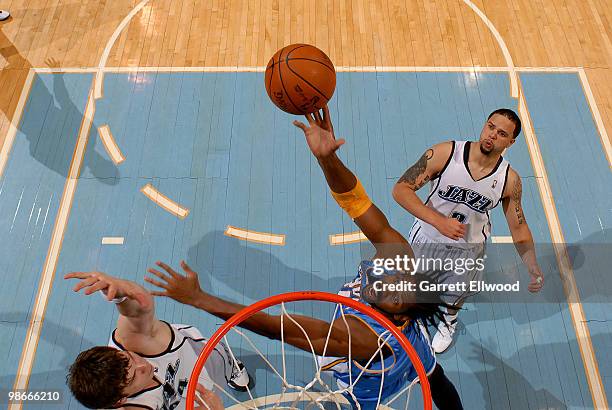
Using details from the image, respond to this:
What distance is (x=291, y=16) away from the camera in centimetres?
796

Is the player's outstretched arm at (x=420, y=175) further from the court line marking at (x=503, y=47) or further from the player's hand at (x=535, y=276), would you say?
the court line marking at (x=503, y=47)

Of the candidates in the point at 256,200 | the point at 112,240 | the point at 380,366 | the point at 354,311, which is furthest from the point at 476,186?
the point at 112,240

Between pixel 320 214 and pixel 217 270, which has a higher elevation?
pixel 320 214

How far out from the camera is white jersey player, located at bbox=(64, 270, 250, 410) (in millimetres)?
3252

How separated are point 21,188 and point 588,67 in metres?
6.72

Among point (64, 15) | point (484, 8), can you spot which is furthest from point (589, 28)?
point (64, 15)

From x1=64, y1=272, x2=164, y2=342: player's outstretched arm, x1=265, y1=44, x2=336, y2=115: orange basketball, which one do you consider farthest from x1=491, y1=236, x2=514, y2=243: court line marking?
x1=64, y1=272, x2=164, y2=342: player's outstretched arm

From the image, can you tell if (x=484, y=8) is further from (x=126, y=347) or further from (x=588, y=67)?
(x=126, y=347)

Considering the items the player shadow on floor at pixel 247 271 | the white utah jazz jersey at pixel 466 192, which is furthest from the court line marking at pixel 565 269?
the player shadow on floor at pixel 247 271

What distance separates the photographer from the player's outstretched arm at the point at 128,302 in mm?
3428

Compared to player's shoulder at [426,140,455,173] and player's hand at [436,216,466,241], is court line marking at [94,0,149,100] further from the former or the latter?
player's hand at [436,216,466,241]

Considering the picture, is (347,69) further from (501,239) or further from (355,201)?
(355,201)

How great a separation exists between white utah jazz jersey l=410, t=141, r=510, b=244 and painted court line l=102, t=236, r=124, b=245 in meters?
3.05

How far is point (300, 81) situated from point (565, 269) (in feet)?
10.3
